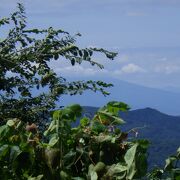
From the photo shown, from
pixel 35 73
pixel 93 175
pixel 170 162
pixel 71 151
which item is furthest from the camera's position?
pixel 35 73

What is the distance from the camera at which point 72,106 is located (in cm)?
239

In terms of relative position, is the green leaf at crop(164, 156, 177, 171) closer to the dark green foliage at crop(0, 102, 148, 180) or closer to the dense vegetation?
the dense vegetation

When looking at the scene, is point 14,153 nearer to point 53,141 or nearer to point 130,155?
point 53,141

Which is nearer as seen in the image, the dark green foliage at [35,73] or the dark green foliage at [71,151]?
the dark green foliage at [71,151]

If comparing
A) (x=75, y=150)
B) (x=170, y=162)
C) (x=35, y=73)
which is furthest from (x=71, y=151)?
(x=35, y=73)

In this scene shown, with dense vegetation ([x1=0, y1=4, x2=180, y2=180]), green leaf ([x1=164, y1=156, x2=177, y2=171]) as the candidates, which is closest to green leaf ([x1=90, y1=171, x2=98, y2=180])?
Answer: dense vegetation ([x1=0, y1=4, x2=180, y2=180])

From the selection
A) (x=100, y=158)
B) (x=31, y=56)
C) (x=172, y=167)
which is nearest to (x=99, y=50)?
(x=31, y=56)

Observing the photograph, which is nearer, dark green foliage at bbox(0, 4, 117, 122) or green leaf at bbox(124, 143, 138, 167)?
green leaf at bbox(124, 143, 138, 167)

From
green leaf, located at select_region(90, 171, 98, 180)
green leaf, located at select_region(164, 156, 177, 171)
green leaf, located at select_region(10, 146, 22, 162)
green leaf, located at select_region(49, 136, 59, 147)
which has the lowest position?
green leaf, located at select_region(90, 171, 98, 180)

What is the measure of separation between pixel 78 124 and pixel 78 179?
1.19 feet

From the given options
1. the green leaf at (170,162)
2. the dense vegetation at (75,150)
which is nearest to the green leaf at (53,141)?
the dense vegetation at (75,150)

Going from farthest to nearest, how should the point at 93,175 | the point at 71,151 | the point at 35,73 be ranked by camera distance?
the point at 35,73 → the point at 71,151 → the point at 93,175

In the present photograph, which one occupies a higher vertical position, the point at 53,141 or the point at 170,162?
the point at 53,141

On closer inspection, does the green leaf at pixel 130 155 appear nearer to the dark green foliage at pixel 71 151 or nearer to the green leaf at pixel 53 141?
the dark green foliage at pixel 71 151
